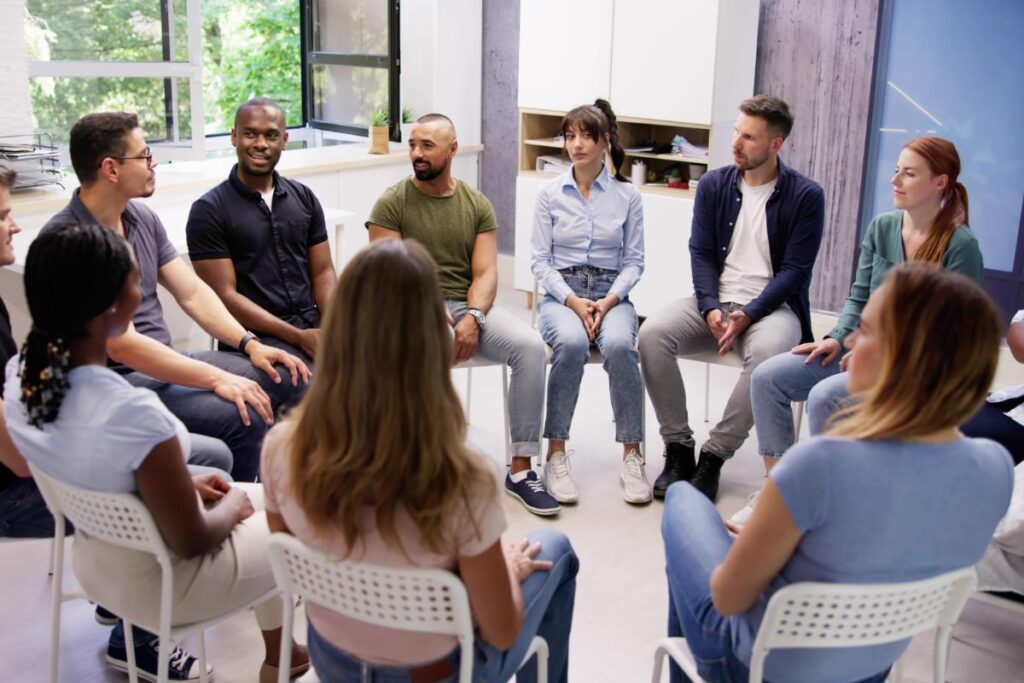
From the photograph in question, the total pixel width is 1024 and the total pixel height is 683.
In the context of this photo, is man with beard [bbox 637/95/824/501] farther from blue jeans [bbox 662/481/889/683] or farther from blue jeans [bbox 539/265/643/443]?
blue jeans [bbox 662/481/889/683]

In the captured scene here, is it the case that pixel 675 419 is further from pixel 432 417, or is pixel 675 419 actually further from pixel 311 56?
pixel 311 56

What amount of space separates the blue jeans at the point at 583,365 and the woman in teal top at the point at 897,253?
0.40 meters

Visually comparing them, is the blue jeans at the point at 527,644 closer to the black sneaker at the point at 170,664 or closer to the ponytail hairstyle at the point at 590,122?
the black sneaker at the point at 170,664

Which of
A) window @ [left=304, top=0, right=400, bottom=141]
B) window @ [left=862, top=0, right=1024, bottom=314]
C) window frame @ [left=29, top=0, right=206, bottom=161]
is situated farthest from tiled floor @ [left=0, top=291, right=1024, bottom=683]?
window @ [left=304, top=0, right=400, bottom=141]

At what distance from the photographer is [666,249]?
16.3 feet

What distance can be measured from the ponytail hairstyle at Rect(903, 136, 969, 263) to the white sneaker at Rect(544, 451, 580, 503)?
1214 mm

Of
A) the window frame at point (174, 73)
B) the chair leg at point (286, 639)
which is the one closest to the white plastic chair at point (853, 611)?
the chair leg at point (286, 639)

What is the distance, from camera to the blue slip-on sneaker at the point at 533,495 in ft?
10.6

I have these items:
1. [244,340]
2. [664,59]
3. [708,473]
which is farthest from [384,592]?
[664,59]

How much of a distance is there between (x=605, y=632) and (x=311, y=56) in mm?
4137

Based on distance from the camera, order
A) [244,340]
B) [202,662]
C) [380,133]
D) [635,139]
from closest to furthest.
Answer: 1. [202,662]
2. [244,340]
3. [635,139]
4. [380,133]

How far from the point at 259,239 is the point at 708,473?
156 cm

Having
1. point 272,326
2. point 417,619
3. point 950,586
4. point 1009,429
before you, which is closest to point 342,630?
point 417,619

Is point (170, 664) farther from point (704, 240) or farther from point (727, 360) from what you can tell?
point (704, 240)
